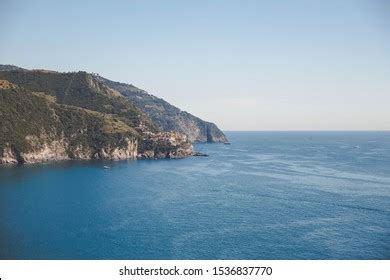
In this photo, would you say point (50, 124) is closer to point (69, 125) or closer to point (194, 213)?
point (69, 125)

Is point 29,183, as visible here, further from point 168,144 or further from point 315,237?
point 168,144

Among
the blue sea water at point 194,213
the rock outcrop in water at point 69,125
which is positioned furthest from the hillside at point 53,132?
the blue sea water at point 194,213

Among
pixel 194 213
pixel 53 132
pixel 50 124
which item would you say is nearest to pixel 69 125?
pixel 50 124

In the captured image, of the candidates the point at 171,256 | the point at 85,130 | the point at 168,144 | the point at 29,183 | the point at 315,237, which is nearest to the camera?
the point at 171,256

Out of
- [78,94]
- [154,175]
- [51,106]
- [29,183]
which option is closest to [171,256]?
A: [29,183]

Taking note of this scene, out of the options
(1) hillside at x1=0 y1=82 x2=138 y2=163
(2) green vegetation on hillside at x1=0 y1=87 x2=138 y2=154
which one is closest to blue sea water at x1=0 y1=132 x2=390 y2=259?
(1) hillside at x1=0 y1=82 x2=138 y2=163

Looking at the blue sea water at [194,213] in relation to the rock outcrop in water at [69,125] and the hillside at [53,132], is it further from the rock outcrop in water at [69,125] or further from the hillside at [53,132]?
the rock outcrop in water at [69,125]

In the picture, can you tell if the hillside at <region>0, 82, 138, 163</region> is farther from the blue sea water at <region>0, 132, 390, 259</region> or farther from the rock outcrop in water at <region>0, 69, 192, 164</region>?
the blue sea water at <region>0, 132, 390, 259</region>
